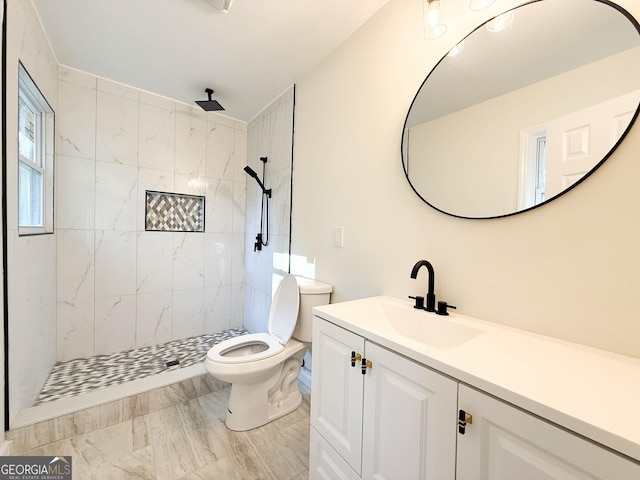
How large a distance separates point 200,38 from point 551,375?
97.4 inches

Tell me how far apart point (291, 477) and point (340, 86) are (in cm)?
233

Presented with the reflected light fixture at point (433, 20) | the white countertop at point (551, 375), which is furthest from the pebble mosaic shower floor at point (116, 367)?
the reflected light fixture at point (433, 20)

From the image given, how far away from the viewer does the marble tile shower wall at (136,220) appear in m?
2.19

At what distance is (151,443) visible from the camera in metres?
1.52

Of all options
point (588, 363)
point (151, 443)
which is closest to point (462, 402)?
point (588, 363)

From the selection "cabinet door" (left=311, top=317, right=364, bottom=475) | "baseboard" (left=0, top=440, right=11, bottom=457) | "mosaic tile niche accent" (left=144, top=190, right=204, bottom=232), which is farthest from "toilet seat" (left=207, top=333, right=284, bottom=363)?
"mosaic tile niche accent" (left=144, top=190, right=204, bottom=232)

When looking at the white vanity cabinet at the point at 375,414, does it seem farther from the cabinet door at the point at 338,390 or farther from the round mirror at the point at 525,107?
the round mirror at the point at 525,107

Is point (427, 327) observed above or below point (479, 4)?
below

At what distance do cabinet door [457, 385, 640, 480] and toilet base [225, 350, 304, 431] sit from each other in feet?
4.28

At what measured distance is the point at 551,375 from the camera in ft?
2.09

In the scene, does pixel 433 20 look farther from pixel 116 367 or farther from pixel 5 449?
pixel 116 367

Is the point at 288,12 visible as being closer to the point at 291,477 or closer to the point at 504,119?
the point at 504,119

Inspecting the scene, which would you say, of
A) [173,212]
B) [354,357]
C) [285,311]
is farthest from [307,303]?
[173,212]

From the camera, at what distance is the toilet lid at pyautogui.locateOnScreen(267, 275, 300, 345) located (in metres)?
1.75
